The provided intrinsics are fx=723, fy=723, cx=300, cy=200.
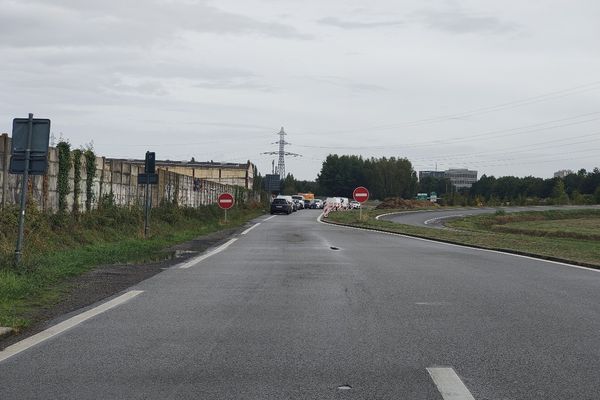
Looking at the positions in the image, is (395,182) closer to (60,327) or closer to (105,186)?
(105,186)

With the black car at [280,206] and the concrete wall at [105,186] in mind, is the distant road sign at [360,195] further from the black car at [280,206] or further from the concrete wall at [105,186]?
the black car at [280,206]

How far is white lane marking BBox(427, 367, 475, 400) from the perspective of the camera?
5.29 m

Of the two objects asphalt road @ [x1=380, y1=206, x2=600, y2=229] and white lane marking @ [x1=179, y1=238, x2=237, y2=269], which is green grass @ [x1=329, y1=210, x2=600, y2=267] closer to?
asphalt road @ [x1=380, y1=206, x2=600, y2=229]

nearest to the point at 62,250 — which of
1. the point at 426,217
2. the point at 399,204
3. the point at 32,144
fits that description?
the point at 32,144

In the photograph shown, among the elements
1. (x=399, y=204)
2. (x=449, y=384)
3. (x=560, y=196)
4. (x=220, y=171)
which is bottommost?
(x=449, y=384)

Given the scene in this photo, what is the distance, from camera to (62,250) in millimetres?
17062

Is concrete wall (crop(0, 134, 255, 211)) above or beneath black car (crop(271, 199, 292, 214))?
above

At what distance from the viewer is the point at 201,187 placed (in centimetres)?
4681

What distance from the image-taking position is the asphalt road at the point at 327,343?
553 centimetres

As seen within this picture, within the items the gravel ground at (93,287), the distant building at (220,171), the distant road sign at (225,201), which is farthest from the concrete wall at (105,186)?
the distant building at (220,171)

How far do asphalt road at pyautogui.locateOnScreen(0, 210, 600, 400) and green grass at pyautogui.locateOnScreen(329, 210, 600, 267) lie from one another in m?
7.87

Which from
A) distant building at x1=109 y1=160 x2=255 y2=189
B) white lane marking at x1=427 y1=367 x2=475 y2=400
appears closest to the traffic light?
white lane marking at x1=427 y1=367 x2=475 y2=400

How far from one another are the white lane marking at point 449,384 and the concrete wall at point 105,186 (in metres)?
13.6

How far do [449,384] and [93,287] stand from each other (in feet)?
24.5
